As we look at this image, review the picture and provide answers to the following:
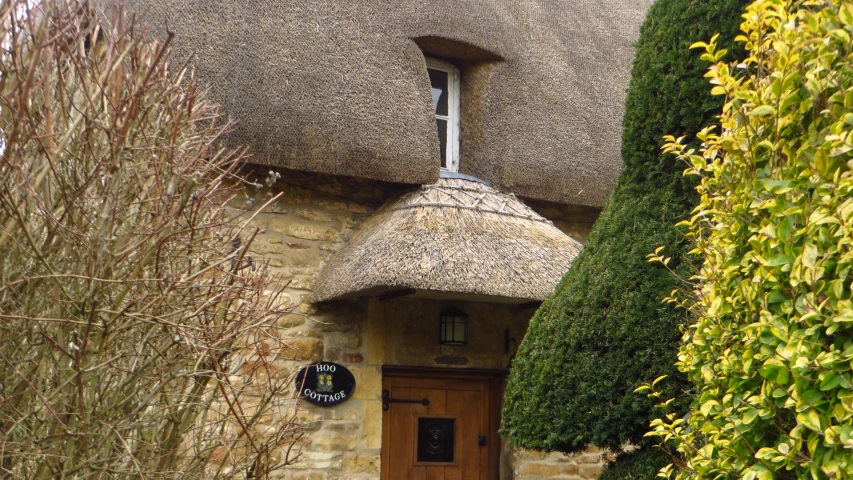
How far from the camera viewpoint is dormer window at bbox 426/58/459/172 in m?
6.91

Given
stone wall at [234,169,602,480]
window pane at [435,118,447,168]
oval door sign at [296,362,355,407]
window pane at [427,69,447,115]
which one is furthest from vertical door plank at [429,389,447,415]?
window pane at [427,69,447,115]

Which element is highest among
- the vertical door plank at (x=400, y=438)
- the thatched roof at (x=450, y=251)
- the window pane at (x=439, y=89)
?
the window pane at (x=439, y=89)

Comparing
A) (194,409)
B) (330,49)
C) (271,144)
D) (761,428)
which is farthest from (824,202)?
(330,49)

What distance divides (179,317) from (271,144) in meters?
2.86

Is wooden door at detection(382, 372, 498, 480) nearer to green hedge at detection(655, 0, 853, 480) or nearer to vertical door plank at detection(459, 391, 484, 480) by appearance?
vertical door plank at detection(459, 391, 484, 480)

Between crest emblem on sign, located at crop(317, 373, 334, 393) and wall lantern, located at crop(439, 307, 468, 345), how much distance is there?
96 cm

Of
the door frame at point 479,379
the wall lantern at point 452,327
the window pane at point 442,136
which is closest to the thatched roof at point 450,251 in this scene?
the window pane at point 442,136

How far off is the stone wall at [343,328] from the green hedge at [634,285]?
215 cm

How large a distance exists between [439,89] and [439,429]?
8.99 feet

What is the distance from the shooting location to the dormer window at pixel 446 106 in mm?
6906

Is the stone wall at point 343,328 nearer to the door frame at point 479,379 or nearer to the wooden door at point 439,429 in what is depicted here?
the door frame at point 479,379

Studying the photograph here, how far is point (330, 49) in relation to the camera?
628 cm

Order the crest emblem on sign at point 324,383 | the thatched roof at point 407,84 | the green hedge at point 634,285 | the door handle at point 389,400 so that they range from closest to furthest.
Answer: the green hedge at point 634,285
the thatched roof at point 407,84
the crest emblem on sign at point 324,383
the door handle at point 389,400

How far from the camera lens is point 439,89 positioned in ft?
23.2
